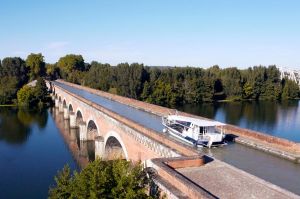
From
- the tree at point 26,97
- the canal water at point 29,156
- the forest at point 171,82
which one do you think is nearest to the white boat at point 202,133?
the canal water at point 29,156

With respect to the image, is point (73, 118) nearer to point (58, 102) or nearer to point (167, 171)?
point (58, 102)

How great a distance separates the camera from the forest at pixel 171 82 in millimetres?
83812

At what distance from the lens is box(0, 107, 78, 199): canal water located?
27.2 metres

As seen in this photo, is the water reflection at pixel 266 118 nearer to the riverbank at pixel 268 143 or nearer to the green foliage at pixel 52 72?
the riverbank at pixel 268 143

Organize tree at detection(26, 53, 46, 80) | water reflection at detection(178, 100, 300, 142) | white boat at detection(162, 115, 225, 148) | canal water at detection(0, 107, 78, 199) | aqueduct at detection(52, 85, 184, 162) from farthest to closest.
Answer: tree at detection(26, 53, 46, 80), water reflection at detection(178, 100, 300, 142), canal water at detection(0, 107, 78, 199), aqueduct at detection(52, 85, 184, 162), white boat at detection(162, 115, 225, 148)

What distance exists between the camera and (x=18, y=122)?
58.1 meters

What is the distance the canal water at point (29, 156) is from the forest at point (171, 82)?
94.5 feet

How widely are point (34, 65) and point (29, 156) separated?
82.7m

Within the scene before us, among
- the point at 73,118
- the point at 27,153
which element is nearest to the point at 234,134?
the point at 27,153

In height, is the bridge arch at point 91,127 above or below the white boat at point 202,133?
below

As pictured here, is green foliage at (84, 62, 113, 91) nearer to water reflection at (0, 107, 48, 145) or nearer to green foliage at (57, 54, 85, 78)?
water reflection at (0, 107, 48, 145)

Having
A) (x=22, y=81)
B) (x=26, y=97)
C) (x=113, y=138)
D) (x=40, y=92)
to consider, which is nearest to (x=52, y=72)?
(x=22, y=81)

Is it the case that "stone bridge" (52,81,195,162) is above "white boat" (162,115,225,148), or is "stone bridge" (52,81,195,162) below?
below

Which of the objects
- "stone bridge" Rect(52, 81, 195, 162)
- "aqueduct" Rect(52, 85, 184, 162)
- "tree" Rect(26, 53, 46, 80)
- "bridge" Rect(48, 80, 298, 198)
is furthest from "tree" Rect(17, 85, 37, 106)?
"bridge" Rect(48, 80, 298, 198)
